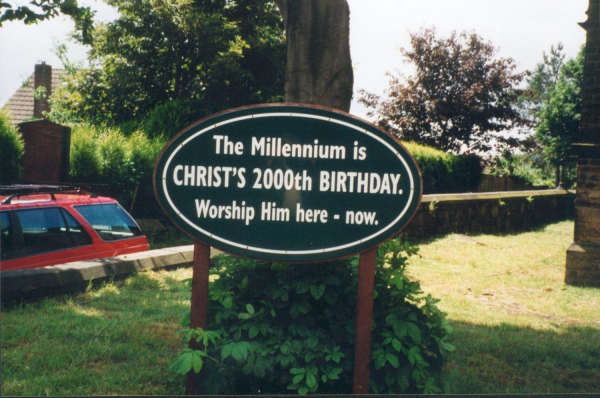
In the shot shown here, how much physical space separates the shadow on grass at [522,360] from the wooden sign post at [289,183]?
5.09 ft

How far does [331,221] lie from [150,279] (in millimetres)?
4098

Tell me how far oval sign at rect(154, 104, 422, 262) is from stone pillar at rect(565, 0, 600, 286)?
603 centimetres

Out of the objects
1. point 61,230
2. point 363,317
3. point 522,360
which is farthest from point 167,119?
point 363,317

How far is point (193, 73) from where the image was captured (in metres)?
16.2

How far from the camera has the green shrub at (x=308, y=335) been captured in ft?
10.6

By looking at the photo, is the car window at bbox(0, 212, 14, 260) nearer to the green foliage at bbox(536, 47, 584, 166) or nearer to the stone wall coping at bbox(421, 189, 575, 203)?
the stone wall coping at bbox(421, 189, 575, 203)

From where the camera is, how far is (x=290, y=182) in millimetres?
3078

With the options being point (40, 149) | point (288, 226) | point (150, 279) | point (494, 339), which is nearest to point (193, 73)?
point (40, 149)

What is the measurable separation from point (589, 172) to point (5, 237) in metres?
7.25

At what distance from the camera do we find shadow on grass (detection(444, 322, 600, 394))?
4.18m

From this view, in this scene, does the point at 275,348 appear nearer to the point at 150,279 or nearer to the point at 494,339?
the point at 494,339

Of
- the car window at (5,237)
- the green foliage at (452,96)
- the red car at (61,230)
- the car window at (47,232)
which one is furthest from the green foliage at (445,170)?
the car window at (5,237)

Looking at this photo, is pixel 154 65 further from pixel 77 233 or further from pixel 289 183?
pixel 289 183

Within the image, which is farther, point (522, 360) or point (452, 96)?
point (452, 96)
